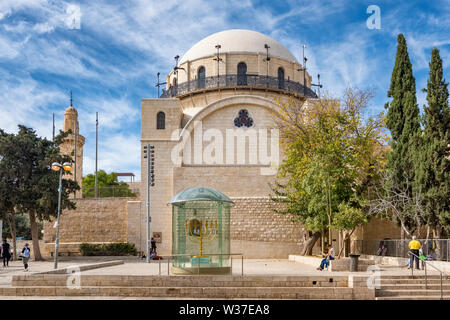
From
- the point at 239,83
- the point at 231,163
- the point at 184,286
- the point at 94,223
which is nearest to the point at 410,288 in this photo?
the point at 184,286

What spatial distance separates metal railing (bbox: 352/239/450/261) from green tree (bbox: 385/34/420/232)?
0.90 metres

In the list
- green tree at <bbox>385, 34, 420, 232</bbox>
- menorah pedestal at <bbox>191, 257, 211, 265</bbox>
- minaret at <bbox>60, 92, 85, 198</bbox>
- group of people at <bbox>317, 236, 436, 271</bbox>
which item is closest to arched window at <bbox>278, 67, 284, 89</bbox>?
green tree at <bbox>385, 34, 420, 232</bbox>

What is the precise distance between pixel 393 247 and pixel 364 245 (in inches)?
145

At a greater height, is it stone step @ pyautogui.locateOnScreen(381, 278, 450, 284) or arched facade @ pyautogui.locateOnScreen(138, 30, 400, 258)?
arched facade @ pyautogui.locateOnScreen(138, 30, 400, 258)

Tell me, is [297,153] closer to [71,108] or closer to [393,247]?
[393,247]

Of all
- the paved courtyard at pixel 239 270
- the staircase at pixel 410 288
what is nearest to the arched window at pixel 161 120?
the paved courtyard at pixel 239 270

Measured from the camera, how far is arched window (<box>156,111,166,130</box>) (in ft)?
82.5

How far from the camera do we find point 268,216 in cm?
2298

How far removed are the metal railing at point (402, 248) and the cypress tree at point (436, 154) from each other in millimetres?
560

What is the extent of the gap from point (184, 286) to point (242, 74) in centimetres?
1877

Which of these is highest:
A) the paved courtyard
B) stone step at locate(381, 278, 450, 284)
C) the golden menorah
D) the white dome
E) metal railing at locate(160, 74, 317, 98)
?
the white dome

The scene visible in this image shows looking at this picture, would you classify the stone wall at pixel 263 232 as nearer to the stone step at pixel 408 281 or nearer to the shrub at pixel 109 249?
the shrub at pixel 109 249

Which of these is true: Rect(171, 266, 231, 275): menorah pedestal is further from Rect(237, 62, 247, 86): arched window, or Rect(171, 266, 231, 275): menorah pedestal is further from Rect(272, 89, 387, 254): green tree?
Rect(237, 62, 247, 86): arched window

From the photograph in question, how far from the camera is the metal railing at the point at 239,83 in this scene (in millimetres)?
27375
